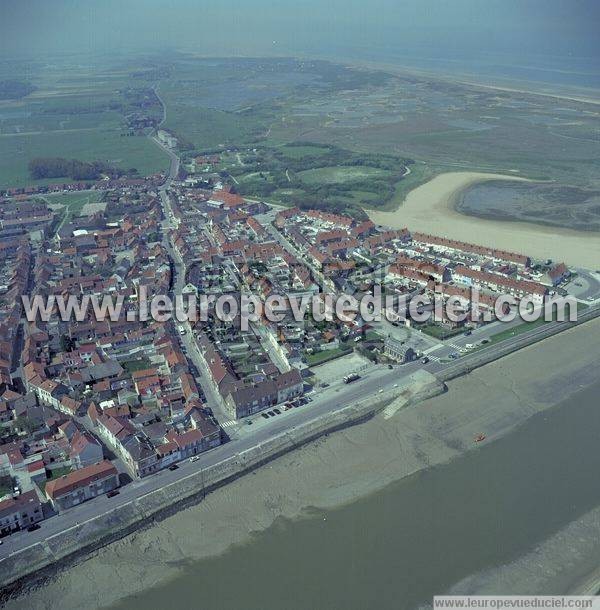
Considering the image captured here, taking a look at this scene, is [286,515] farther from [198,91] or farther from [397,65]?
[397,65]

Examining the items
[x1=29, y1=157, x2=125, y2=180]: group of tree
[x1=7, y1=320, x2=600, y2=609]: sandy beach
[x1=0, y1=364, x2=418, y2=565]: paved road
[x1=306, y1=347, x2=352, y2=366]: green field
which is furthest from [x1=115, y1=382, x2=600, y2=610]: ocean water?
[x1=29, y1=157, x2=125, y2=180]: group of tree

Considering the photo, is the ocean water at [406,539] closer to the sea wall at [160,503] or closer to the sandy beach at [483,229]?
the sea wall at [160,503]

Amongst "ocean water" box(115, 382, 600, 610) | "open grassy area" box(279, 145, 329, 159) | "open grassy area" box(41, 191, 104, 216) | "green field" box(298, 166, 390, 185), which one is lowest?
"open grassy area" box(41, 191, 104, 216)

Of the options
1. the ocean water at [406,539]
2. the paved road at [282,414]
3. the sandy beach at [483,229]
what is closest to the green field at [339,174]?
the sandy beach at [483,229]

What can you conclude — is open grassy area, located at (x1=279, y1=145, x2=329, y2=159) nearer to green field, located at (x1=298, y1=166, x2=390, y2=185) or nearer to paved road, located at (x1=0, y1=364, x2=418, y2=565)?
green field, located at (x1=298, y1=166, x2=390, y2=185)

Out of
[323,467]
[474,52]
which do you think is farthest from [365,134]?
[474,52]

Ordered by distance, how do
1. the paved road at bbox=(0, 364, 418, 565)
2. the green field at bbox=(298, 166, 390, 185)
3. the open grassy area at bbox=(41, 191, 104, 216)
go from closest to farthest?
1. the paved road at bbox=(0, 364, 418, 565)
2. the open grassy area at bbox=(41, 191, 104, 216)
3. the green field at bbox=(298, 166, 390, 185)
